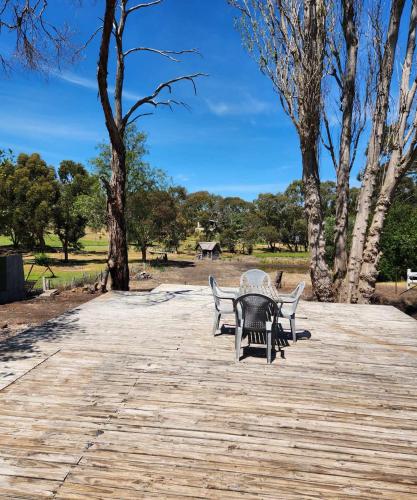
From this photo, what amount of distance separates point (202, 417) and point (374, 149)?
9.14m

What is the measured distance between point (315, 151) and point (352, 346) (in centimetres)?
605

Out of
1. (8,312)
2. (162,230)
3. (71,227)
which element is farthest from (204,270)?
(8,312)

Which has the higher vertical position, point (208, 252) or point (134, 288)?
point (208, 252)

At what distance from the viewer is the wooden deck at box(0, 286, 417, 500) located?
2.41 metres

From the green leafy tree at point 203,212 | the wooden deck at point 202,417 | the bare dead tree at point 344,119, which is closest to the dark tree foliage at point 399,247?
the bare dead tree at point 344,119

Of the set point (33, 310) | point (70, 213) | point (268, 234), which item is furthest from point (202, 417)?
point (268, 234)

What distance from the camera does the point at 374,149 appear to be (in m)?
9.45

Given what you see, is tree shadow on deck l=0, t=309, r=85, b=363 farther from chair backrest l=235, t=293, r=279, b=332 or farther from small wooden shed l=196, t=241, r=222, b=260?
small wooden shed l=196, t=241, r=222, b=260

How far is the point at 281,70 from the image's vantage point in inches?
360

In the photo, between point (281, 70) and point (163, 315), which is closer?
point (163, 315)

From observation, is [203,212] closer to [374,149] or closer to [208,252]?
[208,252]

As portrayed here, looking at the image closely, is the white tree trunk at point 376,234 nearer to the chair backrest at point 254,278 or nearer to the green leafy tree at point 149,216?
the chair backrest at point 254,278

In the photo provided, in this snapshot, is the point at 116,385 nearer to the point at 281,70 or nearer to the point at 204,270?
the point at 281,70

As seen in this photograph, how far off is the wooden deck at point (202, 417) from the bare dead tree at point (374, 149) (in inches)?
154
